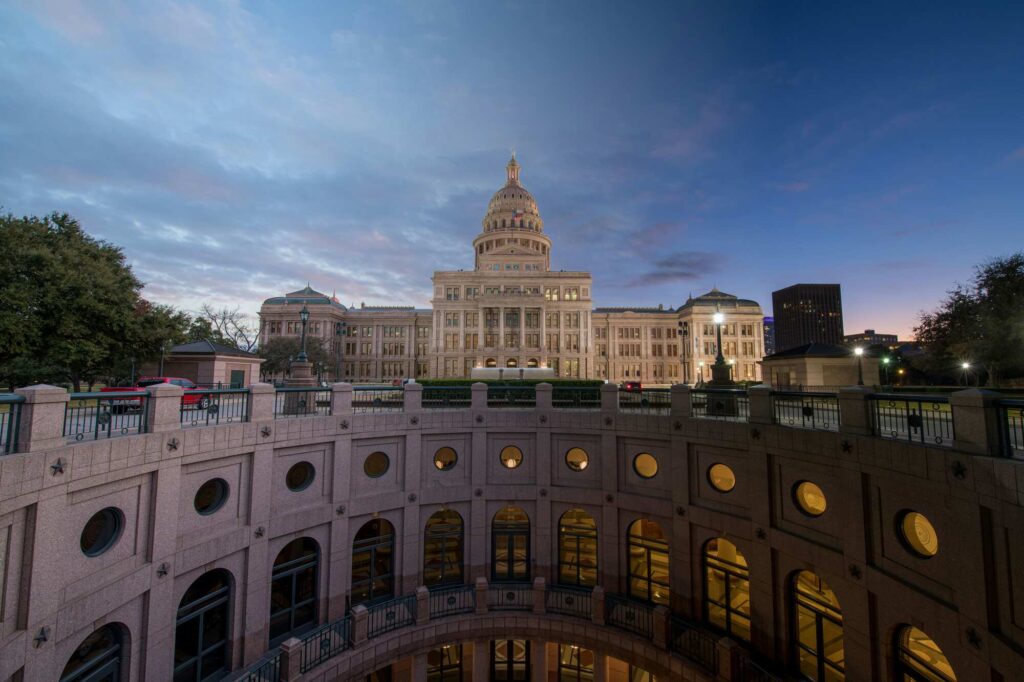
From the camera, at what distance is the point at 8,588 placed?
7230mm

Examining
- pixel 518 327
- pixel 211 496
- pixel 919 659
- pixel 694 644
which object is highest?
pixel 518 327

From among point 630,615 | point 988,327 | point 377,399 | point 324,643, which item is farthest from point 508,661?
point 988,327

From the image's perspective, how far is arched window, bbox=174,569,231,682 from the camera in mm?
11297

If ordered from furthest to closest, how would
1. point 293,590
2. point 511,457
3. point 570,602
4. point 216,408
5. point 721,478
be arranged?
1. point 511,457
2. point 570,602
3. point 721,478
4. point 293,590
5. point 216,408

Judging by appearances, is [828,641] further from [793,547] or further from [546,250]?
[546,250]

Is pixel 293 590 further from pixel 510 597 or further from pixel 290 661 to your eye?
pixel 510 597

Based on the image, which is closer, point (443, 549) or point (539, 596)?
Answer: point (539, 596)

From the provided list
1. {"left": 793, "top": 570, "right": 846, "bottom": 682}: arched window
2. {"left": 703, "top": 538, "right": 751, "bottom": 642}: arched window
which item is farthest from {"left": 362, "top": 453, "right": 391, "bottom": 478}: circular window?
{"left": 793, "top": 570, "right": 846, "bottom": 682}: arched window

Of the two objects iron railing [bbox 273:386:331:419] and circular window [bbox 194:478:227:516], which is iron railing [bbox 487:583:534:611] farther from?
circular window [bbox 194:478:227:516]

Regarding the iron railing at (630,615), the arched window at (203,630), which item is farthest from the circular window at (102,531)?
the iron railing at (630,615)

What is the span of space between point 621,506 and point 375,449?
32.3 ft

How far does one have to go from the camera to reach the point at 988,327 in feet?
82.8

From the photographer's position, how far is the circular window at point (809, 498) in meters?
11.1

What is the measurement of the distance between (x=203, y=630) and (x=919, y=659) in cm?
1780
